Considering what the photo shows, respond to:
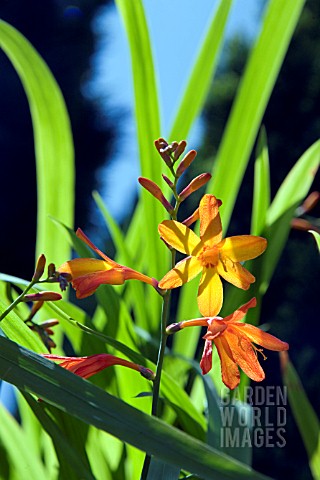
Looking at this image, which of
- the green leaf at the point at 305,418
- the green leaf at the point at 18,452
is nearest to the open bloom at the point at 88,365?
the green leaf at the point at 18,452

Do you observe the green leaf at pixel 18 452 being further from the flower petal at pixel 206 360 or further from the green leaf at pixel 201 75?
the green leaf at pixel 201 75

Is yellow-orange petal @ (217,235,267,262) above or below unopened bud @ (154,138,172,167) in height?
below

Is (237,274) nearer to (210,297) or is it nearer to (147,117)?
(210,297)

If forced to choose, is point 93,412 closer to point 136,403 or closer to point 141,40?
point 136,403

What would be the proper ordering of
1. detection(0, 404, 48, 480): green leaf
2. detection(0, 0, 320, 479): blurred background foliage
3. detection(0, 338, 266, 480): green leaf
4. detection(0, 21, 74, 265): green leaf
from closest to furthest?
detection(0, 338, 266, 480): green leaf
detection(0, 404, 48, 480): green leaf
detection(0, 21, 74, 265): green leaf
detection(0, 0, 320, 479): blurred background foliage

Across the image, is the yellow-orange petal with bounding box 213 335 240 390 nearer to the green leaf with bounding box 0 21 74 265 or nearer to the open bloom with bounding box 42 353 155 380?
the open bloom with bounding box 42 353 155 380

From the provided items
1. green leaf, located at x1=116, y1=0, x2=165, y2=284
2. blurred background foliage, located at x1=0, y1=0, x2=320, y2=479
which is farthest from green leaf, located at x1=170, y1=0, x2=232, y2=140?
blurred background foliage, located at x1=0, y1=0, x2=320, y2=479
